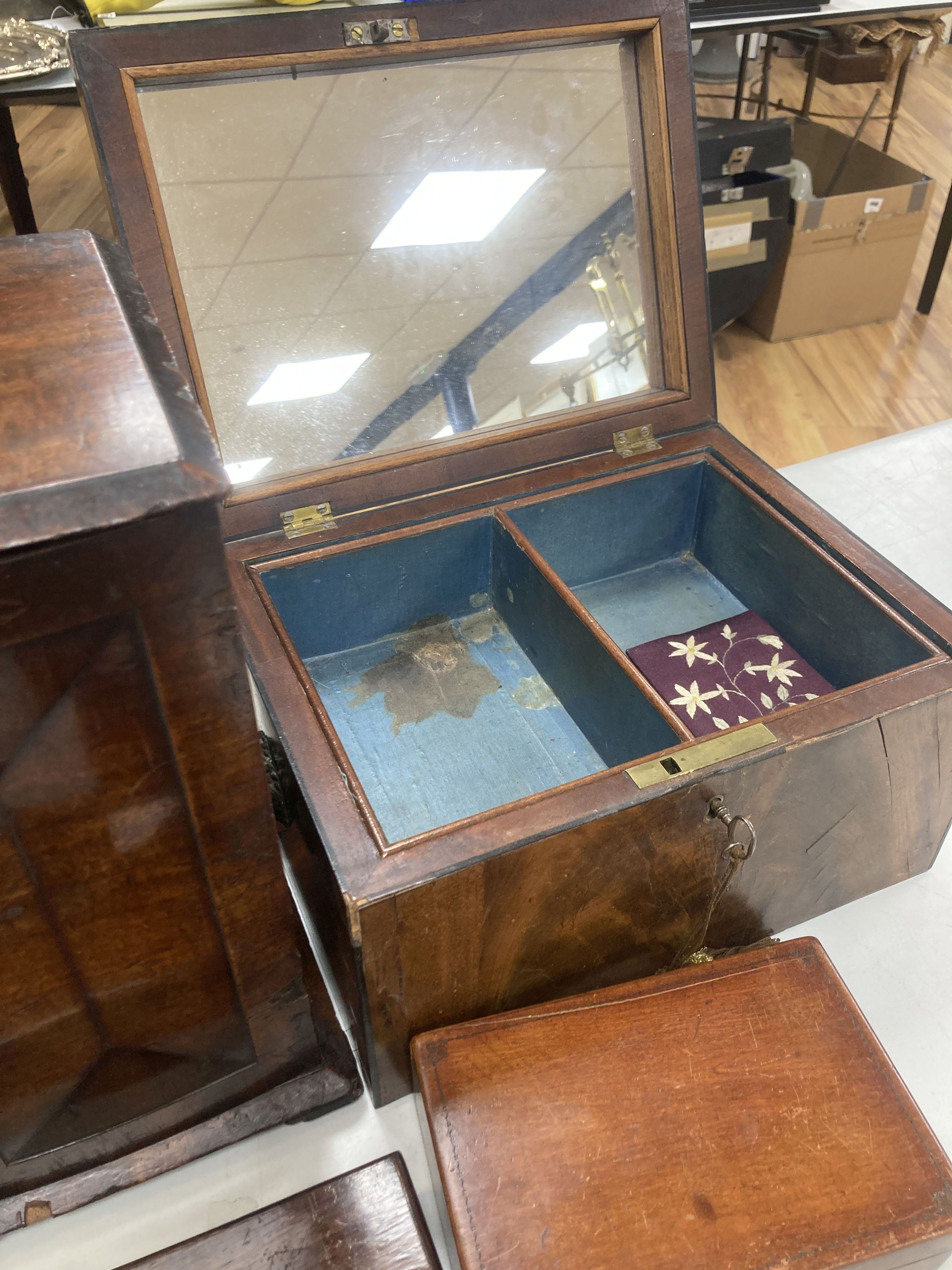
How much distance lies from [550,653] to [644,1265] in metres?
0.73

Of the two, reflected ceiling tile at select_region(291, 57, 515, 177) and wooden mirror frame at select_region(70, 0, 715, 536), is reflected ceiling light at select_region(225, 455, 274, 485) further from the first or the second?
reflected ceiling tile at select_region(291, 57, 515, 177)

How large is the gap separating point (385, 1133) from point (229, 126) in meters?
1.23

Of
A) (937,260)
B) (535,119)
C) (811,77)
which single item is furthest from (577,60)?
(811,77)

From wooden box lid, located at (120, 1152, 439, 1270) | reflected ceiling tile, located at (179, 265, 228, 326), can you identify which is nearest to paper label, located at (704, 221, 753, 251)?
reflected ceiling tile, located at (179, 265, 228, 326)

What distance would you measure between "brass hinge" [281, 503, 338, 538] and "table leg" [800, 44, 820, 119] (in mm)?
2954

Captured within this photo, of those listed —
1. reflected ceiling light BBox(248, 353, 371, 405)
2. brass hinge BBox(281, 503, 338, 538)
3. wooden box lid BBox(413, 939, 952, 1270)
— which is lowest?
wooden box lid BBox(413, 939, 952, 1270)

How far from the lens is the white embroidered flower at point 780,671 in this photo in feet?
4.51

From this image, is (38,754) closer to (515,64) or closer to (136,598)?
(136,598)

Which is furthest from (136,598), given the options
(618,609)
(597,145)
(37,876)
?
(597,145)

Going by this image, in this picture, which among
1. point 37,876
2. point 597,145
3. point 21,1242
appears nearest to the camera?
point 37,876

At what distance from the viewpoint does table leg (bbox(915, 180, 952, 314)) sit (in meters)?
2.80

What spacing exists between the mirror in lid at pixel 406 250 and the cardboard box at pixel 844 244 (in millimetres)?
1293

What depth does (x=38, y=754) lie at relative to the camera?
0.69 meters

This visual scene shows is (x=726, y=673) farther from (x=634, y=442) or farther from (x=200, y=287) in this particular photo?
(x=200, y=287)
